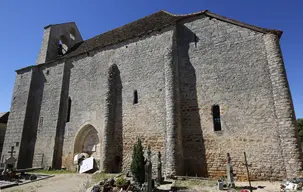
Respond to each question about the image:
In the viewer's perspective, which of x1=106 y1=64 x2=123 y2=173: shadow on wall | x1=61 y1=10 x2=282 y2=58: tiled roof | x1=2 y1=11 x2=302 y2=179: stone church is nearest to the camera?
x1=2 y1=11 x2=302 y2=179: stone church

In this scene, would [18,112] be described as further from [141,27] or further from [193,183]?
[193,183]

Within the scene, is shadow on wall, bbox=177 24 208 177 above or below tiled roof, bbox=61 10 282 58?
below

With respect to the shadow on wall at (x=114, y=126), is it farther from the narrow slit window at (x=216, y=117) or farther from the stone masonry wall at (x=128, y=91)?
the narrow slit window at (x=216, y=117)

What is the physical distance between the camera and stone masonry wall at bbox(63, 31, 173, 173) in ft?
33.8

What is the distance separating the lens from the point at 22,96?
15.2 metres

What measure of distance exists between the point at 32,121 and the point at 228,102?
1377 centimetres

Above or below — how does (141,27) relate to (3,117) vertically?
above

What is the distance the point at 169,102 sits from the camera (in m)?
9.64

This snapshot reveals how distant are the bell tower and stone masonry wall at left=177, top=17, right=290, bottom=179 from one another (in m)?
12.0

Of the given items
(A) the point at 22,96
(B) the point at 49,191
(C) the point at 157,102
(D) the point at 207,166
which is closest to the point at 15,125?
(A) the point at 22,96

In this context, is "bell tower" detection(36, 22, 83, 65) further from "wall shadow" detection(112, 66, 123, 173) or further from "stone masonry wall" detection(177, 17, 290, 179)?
"stone masonry wall" detection(177, 17, 290, 179)

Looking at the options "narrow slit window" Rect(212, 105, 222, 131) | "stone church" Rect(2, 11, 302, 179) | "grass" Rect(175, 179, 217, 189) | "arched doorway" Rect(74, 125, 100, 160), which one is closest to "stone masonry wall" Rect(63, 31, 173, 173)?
"stone church" Rect(2, 11, 302, 179)

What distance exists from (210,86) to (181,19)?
14.8ft

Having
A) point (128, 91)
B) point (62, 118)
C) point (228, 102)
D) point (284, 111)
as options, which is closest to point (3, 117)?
point (62, 118)
